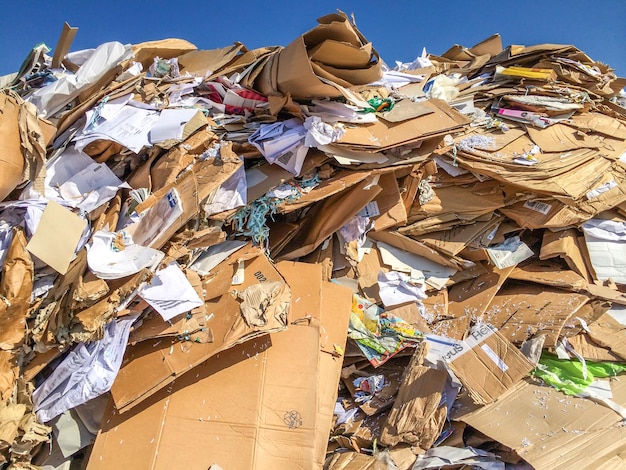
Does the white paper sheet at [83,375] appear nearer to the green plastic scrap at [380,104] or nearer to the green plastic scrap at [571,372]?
the green plastic scrap at [380,104]

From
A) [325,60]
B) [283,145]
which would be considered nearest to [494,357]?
[283,145]

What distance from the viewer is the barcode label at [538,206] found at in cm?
286

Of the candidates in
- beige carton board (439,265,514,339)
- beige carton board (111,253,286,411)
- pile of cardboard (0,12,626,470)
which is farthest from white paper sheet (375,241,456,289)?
beige carton board (111,253,286,411)

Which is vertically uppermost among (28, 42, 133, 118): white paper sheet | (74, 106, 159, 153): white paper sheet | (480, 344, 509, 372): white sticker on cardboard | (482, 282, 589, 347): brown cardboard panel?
(28, 42, 133, 118): white paper sheet

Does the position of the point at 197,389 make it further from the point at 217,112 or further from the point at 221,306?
the point at 217,112

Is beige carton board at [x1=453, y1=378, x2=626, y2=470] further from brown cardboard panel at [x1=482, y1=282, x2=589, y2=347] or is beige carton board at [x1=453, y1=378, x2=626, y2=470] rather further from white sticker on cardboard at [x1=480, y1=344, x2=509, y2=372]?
brown cardboard panel at [x1=482, y1=282, x2=589, y2=347]

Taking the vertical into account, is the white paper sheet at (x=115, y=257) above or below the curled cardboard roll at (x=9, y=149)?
below

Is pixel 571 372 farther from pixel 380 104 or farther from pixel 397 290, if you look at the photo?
pixel 380 104

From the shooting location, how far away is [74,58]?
8.18 ft

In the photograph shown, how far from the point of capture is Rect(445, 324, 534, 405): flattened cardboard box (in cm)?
222

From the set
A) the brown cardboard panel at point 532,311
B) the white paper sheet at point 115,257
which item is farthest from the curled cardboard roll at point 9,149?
the brown cardboard panel at point 532,311

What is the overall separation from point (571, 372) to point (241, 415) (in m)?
1.71

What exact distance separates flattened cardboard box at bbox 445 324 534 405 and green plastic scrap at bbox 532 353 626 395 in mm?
370

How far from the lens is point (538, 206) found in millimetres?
2877
